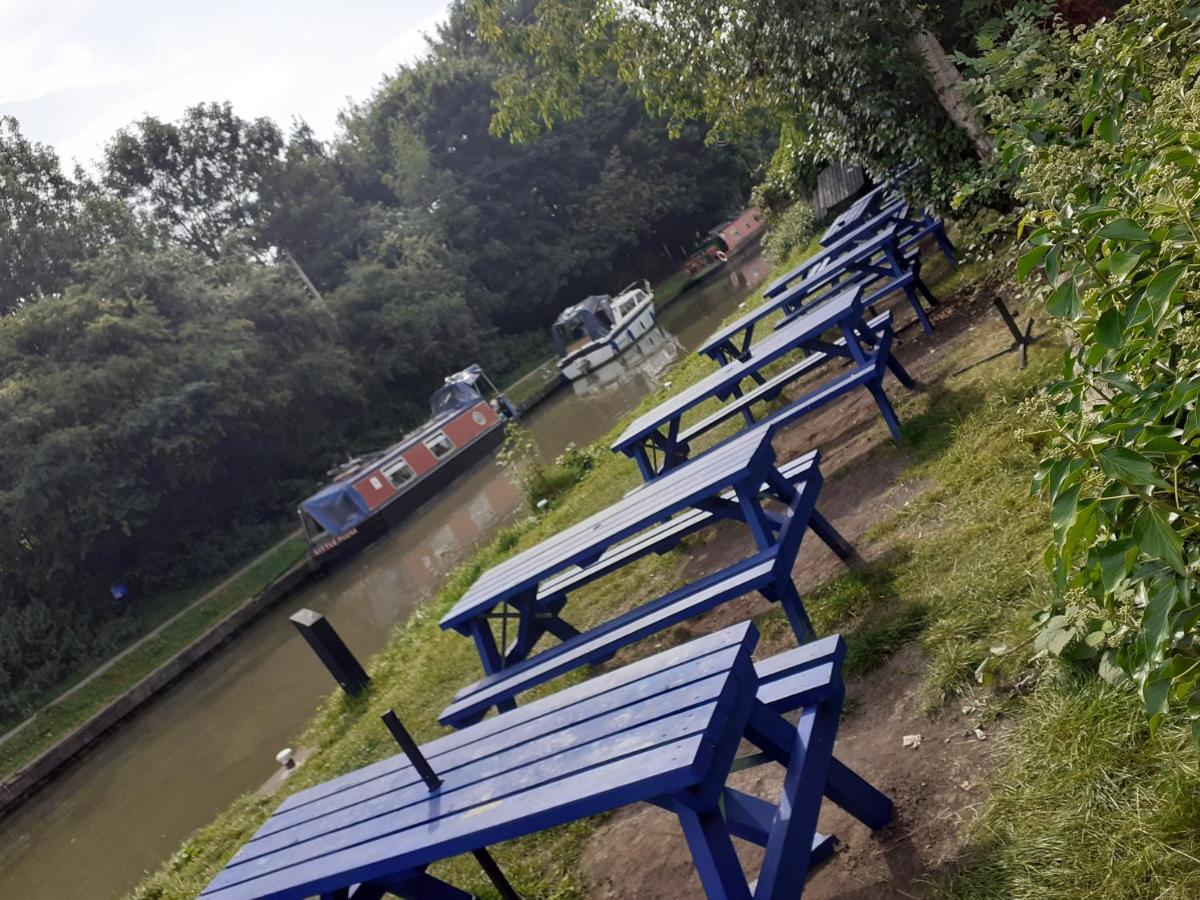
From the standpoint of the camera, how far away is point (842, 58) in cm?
644

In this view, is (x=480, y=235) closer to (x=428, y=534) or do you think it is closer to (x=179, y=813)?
(x=428, y=534)

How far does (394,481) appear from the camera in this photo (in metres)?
18.5

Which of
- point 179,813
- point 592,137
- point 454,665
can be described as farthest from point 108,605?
point 592,137

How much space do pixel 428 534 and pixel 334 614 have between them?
2641mm

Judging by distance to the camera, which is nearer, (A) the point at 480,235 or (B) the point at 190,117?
(B) the point at 190,117

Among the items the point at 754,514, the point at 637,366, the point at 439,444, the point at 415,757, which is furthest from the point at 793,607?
the point at 637,366

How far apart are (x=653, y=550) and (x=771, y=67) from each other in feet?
14.5

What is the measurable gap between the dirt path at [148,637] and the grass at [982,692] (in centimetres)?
1159

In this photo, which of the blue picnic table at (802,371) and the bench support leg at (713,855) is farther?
the blue picnic table at (802,371)

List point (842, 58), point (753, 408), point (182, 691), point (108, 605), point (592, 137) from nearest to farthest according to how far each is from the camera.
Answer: point (842, 58)
point (753, 408)
point (182, 691)
point (108, 605)
point (592, 137)

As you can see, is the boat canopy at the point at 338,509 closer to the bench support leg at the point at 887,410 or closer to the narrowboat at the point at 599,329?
the narrowboat at the point at 599,329

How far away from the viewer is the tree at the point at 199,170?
101ft

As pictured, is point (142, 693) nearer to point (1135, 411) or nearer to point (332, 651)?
point (332, 651)

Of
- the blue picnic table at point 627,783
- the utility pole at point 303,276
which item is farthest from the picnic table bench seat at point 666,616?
the utility pole at point 303,276
